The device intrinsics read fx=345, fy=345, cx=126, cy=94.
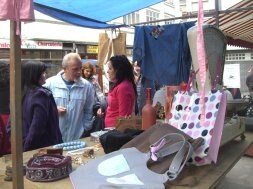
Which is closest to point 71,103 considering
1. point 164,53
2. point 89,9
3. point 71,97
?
point 71,97

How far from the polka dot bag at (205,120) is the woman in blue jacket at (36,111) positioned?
44.2 inches

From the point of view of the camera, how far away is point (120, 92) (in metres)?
3.15

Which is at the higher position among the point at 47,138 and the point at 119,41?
the point at 119,41

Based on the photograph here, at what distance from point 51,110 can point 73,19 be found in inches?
83.2

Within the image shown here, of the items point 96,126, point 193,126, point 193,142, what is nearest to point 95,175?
point 193,142

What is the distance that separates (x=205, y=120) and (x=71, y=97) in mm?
2056

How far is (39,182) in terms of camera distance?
63.8 inches

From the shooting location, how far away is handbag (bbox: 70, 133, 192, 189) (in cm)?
146

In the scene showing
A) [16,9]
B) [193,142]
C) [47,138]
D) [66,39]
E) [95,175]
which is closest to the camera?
[16,9]

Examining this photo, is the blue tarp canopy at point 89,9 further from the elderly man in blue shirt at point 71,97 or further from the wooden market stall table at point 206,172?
the wooden market stall table at point 206,172

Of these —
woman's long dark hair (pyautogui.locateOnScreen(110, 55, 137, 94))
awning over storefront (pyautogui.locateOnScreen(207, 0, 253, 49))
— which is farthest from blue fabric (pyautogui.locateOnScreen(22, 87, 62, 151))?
awning over storefront (pyautogui.locateOnScreen(207, 0, 253, 49))

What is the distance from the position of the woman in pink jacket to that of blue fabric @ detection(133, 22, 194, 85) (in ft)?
2.48

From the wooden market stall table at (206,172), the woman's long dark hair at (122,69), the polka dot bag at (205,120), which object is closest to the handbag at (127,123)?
the wooden market stall table at (206,172)

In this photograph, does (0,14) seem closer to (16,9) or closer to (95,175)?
(16,9)
